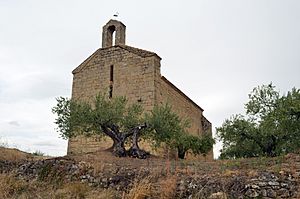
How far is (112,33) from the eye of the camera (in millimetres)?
24312

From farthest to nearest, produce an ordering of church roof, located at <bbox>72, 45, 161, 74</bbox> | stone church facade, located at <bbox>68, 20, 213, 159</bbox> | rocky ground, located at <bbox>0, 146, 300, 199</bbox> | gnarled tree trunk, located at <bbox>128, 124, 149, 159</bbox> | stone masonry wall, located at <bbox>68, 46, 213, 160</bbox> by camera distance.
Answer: church roof, located at <bbox>72, 45, 161, 74</bbox> → stone church facade, located at <bbox>68, 20, 213, 159</bbox> → stone masonry wall, located at <bbox>68, 46, 213, 160</bbox> → gnarled tree trunk, located at <bbox>128, 124, 149, 159</bbox> → rocky ground, located at <bbox>0, 146, 300, 199</bbox>

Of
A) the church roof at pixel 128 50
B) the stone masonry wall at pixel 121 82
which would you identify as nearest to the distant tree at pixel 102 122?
the stone masonry wall at pixel 121 82

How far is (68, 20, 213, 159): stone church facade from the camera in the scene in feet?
69.6

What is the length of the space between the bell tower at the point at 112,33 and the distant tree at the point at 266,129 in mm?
8994

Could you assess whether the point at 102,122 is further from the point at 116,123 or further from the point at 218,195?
the point at 218,195

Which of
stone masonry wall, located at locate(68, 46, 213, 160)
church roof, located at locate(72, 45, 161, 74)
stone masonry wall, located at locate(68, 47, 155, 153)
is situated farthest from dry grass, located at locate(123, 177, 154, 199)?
church roof, located at locate(72, 45, 161, 74)

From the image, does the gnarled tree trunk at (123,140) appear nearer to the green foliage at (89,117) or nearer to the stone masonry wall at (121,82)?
the green foliage at (89,117)

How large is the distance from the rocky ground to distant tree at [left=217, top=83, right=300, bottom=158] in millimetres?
6471

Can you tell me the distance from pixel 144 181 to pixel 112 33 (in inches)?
673

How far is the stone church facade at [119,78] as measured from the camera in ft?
69.6

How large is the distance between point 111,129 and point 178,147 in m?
5.33

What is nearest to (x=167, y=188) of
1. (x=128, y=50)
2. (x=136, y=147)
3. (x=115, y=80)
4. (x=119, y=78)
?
(x=136, y=147)

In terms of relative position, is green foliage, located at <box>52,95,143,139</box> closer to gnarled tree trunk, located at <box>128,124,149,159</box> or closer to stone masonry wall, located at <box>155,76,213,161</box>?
gnarled tree trunk, located at <box>128,124,149,159</box>

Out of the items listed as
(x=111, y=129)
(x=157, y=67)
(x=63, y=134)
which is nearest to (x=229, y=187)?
(x=111, y=129)
